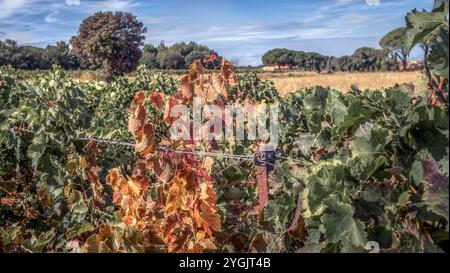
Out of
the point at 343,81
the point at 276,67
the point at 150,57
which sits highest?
the point at 150,57

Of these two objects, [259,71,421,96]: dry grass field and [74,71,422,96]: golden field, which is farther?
[259,71,421,96]: dry grass field

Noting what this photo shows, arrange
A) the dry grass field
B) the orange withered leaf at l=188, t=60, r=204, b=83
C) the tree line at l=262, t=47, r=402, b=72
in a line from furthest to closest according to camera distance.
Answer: the tree line at l=262, t=47, r=402, b=72
the dry grass field
the orange withered leaf at l=188, t=60, r=204, b=83

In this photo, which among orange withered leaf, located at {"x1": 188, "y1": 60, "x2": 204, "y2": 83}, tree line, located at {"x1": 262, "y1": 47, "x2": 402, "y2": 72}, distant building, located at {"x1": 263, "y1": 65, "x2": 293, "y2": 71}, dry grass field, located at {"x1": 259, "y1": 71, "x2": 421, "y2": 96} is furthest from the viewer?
tree line, located at {"x1": 262, "y1": 47, "x2": 402, "y2": 72}

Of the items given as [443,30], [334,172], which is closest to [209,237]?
[334,172]

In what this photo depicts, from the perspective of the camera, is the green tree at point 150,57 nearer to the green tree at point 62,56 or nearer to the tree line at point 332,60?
the green tree at point 62,56

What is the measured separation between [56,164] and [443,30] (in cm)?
197

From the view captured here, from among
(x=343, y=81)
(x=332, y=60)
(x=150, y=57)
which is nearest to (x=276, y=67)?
(x=332, y=60)

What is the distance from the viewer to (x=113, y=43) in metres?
29.8

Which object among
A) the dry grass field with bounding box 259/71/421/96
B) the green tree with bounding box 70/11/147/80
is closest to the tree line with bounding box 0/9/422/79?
the green tree with bounding box 70/11/147/80

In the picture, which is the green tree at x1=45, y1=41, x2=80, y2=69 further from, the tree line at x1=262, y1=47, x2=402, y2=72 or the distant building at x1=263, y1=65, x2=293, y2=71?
the tree line at x1=262, y1=47, x2=402, y2=72

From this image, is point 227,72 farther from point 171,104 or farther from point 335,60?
point 335,60

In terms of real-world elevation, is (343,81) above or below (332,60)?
below

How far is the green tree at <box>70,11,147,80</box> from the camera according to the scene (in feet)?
98.3

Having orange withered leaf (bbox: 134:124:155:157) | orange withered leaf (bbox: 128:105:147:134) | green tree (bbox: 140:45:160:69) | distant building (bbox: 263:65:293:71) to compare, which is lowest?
orange withered leaf (bbox: 134:124:155:157)
